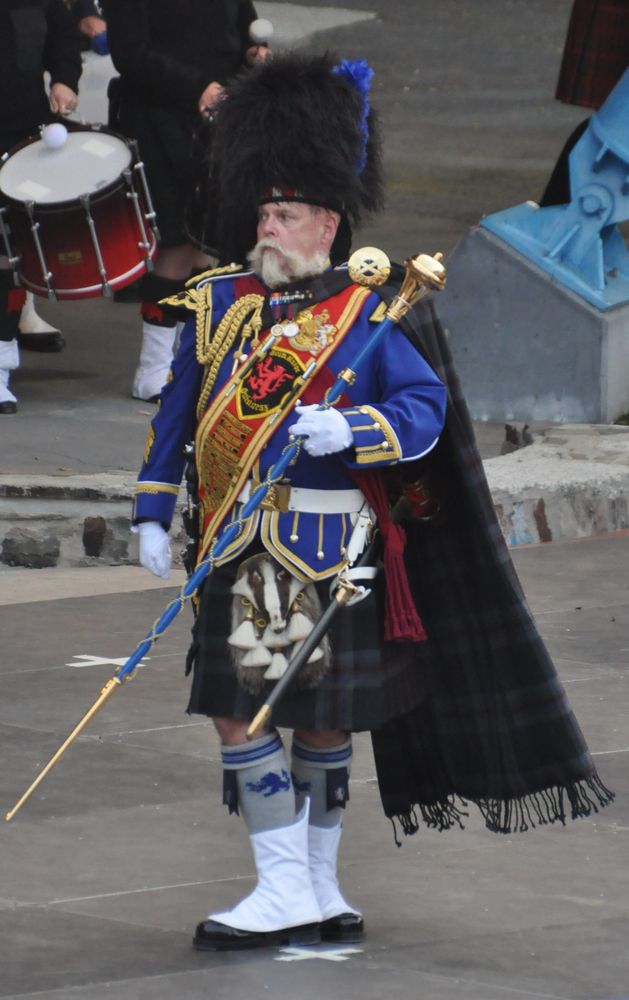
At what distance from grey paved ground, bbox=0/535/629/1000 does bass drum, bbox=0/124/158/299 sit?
237 centimetres

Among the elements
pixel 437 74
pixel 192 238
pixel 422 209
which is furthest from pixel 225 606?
pixel 437 74

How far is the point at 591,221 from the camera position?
32.9 ft

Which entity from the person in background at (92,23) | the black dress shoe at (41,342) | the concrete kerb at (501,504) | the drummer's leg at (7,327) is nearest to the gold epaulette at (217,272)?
the concrete kerb at (501,504)

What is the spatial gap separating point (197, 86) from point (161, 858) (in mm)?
4880

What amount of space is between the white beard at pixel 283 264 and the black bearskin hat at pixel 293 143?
10 centimetres

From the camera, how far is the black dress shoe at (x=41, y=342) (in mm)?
10836

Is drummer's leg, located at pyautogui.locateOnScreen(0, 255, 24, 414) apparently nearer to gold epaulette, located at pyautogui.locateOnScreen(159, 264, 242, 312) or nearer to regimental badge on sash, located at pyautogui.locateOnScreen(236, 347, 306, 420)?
gold epaulette, located at pyautogui.locateOnScreen(159, 264, 242, 312)

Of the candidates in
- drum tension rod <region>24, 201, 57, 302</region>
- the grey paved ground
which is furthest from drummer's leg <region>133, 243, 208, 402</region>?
the grey paved ground

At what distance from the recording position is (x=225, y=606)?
4.48 meters

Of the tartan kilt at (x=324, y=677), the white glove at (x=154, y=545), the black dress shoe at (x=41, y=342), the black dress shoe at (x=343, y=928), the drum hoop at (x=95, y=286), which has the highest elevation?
the white glove at (x=154, y=545)

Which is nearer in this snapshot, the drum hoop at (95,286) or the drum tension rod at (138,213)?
the drum tension rod at (138,213)

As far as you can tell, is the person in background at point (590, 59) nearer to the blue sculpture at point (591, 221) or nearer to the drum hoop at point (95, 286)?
the blue sculpture at point (591, 221)

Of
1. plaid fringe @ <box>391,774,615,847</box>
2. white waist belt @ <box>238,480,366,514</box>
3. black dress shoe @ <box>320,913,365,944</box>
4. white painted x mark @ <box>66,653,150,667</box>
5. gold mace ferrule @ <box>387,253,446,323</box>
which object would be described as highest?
gold mace ferrule @ <box>387,253,446,323</box>

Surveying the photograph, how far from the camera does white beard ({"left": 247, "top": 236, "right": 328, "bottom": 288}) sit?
4.48m
